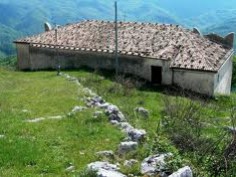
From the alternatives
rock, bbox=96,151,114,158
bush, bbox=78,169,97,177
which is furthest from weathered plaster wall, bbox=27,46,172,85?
bush, bbox=78,169,97,177

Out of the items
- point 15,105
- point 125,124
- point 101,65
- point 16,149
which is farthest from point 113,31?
point 16,149

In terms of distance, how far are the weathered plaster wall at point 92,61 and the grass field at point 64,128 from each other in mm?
5775

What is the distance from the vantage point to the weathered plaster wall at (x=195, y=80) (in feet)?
111

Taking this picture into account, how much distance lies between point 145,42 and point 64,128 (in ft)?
71.9

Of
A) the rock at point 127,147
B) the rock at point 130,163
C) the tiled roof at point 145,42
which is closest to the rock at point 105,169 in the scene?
the rock at point 130,163

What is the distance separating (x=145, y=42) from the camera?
3775 centimetres

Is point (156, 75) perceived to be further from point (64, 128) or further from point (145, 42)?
point (64, 128)

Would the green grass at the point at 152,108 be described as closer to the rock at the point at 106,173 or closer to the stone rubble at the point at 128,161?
the stone rubble at the point at 128,161

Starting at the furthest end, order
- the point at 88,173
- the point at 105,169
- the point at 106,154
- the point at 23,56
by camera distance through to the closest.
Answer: the point at 23,56 < the point at 106,154 < the point at 105,169 < the point at 88,173

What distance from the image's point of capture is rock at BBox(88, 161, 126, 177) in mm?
11102

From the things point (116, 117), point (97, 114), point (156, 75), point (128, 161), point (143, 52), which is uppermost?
point (143, 52)

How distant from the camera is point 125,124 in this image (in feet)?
57.3

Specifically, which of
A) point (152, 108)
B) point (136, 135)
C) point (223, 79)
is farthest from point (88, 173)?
point (223, 79)

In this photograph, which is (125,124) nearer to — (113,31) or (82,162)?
(82,162)
